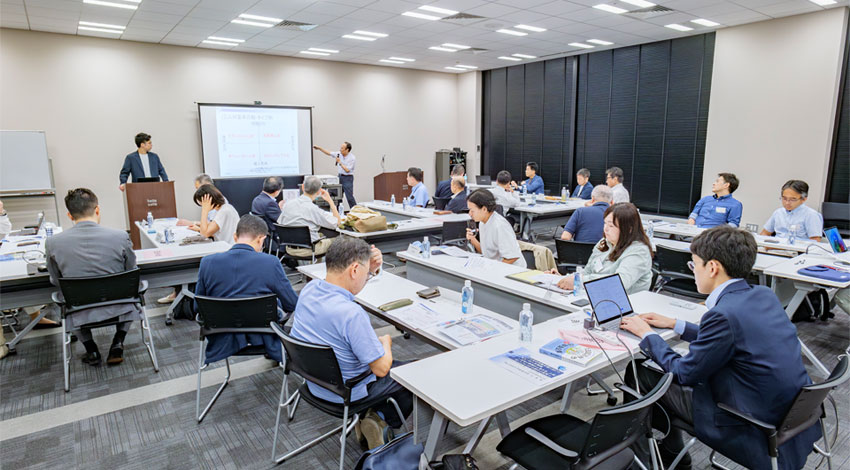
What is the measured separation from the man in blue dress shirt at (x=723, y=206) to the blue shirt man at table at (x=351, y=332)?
496cm

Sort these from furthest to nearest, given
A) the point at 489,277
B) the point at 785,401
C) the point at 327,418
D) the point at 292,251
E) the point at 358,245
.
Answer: the point at 292,251, the point at 489,277, the point at 327,418, the point at 358,245, the point at 785,401

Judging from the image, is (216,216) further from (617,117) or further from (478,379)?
(617,117)

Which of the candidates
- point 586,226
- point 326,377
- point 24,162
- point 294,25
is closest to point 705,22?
point 586,226

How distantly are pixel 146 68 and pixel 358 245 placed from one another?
27.9 ft

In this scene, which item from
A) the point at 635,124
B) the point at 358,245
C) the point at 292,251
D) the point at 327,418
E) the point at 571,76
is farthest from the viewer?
the point at 571,76

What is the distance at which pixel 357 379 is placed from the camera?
2.27 meters

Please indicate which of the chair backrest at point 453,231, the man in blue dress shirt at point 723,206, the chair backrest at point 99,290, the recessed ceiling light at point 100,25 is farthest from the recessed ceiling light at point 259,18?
the man in blue dress shirt at point 723,206

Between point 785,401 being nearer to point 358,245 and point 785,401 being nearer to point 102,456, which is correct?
point 358,245

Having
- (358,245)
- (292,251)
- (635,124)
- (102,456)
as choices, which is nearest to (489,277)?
(358,245)

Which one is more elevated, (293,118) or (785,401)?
(293,118)

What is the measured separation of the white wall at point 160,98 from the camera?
791 cm

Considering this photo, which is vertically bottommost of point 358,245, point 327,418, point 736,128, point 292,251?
point 327,418

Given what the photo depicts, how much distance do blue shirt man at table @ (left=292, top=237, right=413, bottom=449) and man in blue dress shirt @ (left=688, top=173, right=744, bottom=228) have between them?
16.3ft

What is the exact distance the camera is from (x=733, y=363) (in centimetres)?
196
